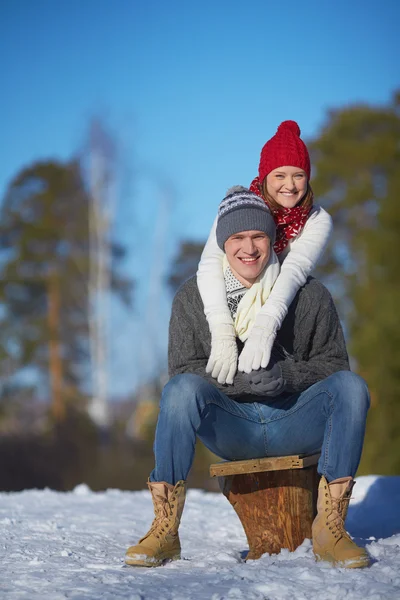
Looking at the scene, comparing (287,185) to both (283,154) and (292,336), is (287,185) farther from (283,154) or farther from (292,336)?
(292,336)

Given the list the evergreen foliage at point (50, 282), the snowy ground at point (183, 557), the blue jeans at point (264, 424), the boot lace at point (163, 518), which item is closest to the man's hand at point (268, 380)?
the blue jeans at point (264, 424)

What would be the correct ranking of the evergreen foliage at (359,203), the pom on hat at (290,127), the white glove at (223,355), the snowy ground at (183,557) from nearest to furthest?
the snowy ground at (183,557) → the white glove at (223,355) → the pom on hat at (290,127) → the evergreen foliage at (359,203)

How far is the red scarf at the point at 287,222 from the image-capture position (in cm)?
338

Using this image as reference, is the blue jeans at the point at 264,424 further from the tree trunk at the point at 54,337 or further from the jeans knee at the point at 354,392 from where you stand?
the tree trunk at the point at 54,337

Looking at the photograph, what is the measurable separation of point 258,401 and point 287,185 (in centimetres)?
97

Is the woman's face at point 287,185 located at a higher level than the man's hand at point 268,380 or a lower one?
higher

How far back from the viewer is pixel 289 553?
305cm

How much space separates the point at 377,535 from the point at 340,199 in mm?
14359

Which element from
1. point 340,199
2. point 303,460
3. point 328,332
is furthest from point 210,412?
point 340,199

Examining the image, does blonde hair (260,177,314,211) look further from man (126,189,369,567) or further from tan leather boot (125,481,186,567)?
tan leather boot (125,481,186,567)

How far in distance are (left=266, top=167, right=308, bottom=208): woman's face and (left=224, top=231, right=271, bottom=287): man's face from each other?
318 millimetres

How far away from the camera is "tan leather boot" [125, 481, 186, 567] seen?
2848 millimetres

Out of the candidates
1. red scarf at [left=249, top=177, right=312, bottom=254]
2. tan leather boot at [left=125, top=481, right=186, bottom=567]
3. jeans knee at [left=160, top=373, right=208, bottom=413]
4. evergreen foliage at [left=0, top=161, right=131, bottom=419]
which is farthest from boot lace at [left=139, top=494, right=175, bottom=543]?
evergreen foliage at [left=0, top=161, right=131, bottom=419]

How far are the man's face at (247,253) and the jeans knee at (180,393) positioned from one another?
1.59 feet
